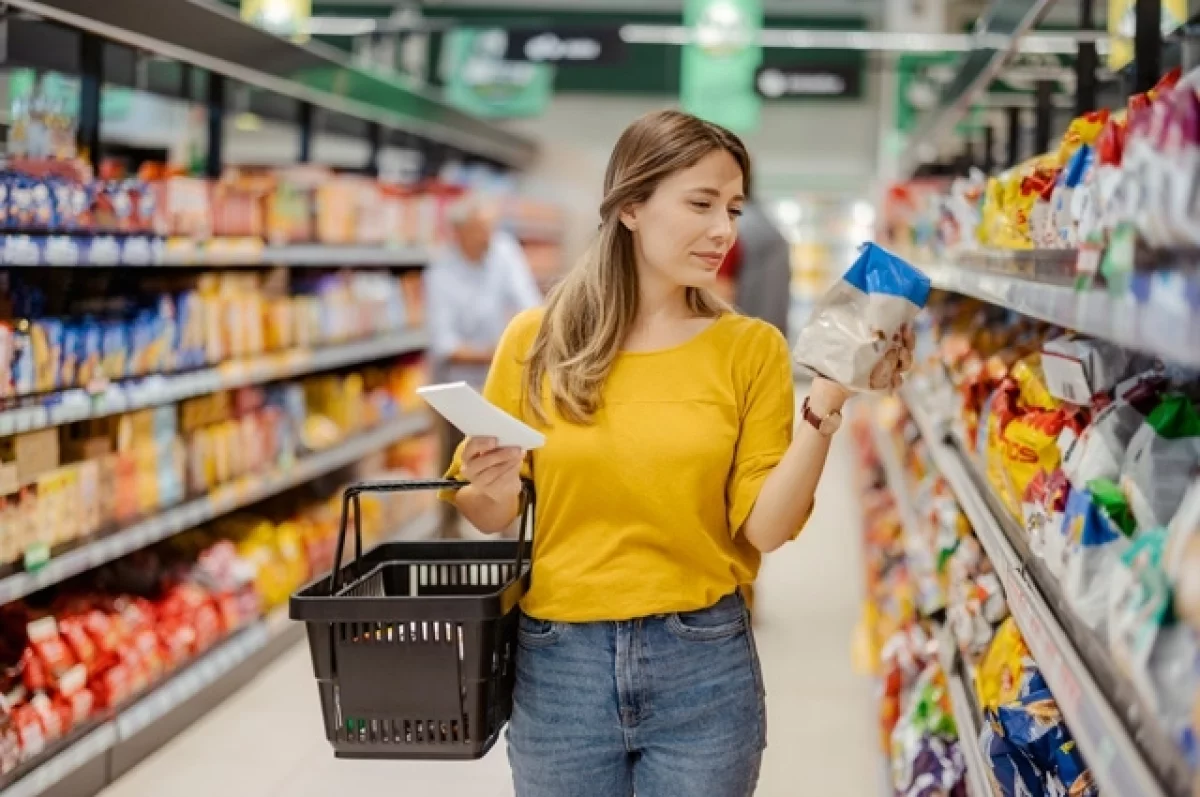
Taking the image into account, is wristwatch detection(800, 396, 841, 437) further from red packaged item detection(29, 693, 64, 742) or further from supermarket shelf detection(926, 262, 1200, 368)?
red packaged item detection(29, 693, 64, 742)

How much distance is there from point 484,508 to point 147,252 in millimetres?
2510

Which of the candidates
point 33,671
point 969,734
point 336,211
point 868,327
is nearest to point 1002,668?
point 969,734

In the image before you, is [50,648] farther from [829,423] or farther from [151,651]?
[829,423]

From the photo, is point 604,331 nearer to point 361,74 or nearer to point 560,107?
point 361,74

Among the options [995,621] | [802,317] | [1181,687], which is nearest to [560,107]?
[802,317]

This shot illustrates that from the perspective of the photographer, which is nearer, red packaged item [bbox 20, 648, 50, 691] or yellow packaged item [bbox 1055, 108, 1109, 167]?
yellow packaged item [bbox 1055, 108, 1109, 167]

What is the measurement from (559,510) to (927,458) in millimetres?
3007

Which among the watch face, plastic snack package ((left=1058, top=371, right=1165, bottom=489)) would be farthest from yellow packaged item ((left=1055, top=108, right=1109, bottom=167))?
the watch face

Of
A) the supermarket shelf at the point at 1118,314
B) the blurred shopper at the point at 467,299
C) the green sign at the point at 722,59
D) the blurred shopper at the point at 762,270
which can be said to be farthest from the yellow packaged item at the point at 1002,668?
the green sign at the point at 722,59

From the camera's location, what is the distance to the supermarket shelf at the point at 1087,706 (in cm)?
136

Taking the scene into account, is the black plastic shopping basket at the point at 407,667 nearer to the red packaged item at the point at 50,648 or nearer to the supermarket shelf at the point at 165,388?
the supermarket shelf at the point at 165,388

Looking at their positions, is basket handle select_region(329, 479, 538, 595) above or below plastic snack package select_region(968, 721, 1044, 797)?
above

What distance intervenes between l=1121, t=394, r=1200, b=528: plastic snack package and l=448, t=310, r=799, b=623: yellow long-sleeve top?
537 mm

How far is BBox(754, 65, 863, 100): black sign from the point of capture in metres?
13.3
